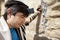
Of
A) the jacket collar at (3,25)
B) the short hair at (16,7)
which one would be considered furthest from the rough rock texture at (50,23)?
the jacket collar at (3,25)

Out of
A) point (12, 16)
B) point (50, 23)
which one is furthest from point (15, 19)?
point (50, 23)

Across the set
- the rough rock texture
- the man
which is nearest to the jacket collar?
the man

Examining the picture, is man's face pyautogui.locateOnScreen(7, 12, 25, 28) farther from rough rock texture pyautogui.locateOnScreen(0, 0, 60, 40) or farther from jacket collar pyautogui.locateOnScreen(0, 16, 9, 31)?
rough rock texture pyautogui.locateOnScreen(0, 0, 60, 40)

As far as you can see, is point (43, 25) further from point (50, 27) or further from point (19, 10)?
point (19, 10)

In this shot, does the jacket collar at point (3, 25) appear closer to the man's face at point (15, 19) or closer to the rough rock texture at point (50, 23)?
the man's face at point (15, 19)

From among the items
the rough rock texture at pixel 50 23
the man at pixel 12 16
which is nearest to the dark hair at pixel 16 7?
the man at pixel 12 16

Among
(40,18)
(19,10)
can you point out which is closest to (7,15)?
(19,10)

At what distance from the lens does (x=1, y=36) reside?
1.37 m

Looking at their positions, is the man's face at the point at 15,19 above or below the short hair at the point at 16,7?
below

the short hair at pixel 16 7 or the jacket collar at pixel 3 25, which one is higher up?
the short hair at pixel 16 7

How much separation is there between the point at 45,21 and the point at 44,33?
0.28 ft

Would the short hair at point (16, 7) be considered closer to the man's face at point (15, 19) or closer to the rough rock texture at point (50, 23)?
the man's face at point (15, 19)

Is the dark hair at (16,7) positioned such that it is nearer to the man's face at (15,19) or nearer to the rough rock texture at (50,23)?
the man's face at (15,19)

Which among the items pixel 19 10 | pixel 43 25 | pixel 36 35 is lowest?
pixel 36 35
